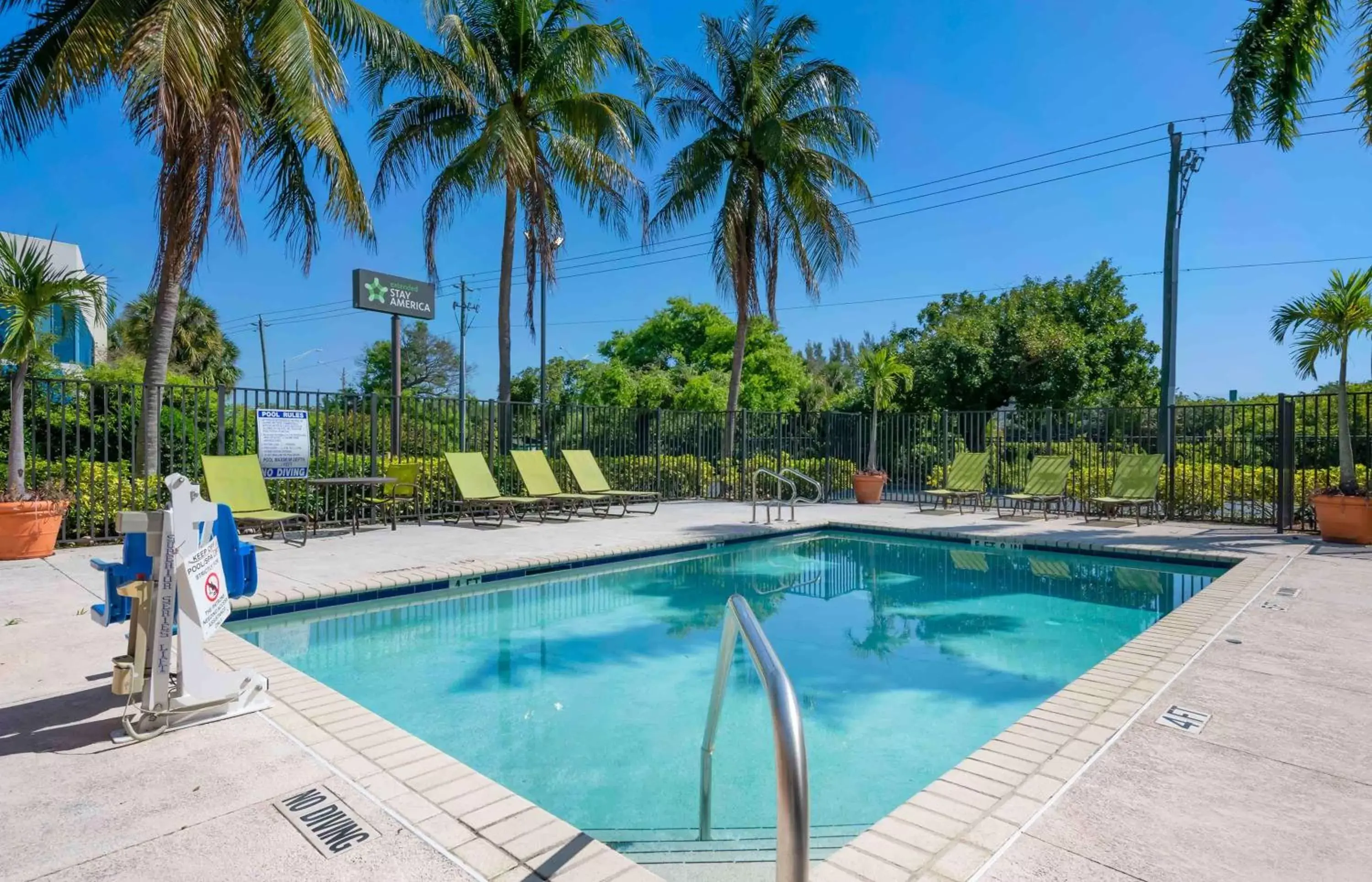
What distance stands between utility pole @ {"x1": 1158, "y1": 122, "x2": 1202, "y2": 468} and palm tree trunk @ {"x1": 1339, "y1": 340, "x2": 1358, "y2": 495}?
363cm

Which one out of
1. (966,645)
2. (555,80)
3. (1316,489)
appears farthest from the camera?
(555,80)

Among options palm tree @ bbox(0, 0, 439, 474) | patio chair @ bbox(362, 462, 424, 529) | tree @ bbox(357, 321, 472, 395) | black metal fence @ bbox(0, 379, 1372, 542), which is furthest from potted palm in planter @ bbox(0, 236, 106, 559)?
tree @ bbox(357, 321, 472, 395)

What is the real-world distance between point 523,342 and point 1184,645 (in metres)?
13.9

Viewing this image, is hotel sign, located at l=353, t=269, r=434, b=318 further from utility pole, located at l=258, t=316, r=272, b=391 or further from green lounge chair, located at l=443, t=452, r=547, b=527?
utility pole, located at l=258, t=316, r=272, b=391

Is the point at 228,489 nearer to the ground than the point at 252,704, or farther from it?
farther from it

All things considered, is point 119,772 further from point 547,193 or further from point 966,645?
point 547,193

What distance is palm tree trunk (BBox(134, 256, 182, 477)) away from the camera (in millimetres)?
8531

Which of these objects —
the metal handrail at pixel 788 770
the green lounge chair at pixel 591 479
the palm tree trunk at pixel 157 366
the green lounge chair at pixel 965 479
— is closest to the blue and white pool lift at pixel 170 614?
the metal handrail at pixel 788 770

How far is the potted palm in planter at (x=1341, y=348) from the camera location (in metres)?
8.67

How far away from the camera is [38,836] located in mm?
2219

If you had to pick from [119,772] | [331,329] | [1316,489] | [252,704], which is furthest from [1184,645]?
[331,329]

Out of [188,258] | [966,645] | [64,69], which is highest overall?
[64,69]

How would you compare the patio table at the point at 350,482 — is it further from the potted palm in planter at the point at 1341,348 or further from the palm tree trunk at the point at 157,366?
the potted palm in planter at the point at 1341,348

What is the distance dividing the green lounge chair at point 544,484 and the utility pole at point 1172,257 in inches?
385
